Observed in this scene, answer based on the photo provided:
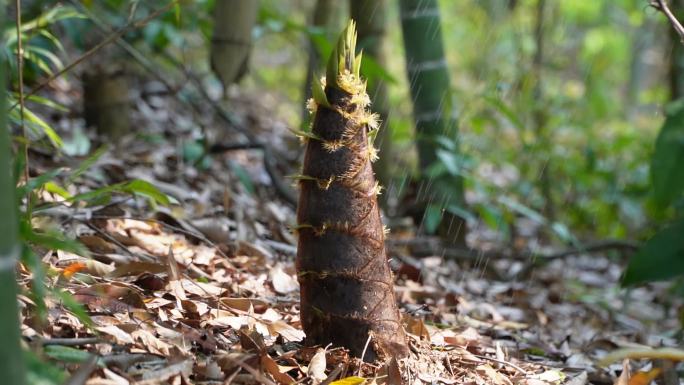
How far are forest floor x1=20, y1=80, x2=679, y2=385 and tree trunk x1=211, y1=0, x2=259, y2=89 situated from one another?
450 mm

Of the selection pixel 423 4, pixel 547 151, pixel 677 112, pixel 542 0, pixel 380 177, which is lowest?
pixel 380 177

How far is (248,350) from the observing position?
1.66m

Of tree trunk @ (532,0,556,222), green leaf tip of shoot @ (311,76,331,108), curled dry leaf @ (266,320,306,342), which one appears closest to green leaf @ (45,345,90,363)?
curled dry leaf @ (266,320,306,342)

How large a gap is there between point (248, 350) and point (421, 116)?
88.6 inches

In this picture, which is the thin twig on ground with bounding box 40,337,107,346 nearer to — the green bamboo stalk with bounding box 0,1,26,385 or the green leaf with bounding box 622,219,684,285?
the green bamboo stalk with bounding box 0,1,26,385

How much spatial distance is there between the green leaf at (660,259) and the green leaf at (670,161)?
101mm

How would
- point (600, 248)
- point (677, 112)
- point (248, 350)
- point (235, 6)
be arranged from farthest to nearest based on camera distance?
1. point (600, 248)
2. point (235, 6)
3. point (248, 350)
4. point (677, 112)

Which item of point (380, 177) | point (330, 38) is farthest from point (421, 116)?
point (330, 38)

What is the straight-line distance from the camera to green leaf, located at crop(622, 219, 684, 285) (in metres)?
1.27

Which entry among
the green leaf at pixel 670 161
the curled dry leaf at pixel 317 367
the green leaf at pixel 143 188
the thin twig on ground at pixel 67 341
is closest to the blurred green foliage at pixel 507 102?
the green leaf at pixel 670 161

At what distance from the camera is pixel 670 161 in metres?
1.40

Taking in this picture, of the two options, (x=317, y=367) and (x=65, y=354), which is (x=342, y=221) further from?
(x=65, y=354)

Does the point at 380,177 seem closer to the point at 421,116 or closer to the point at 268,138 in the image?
the point at 421,116

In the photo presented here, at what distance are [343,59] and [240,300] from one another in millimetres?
754
